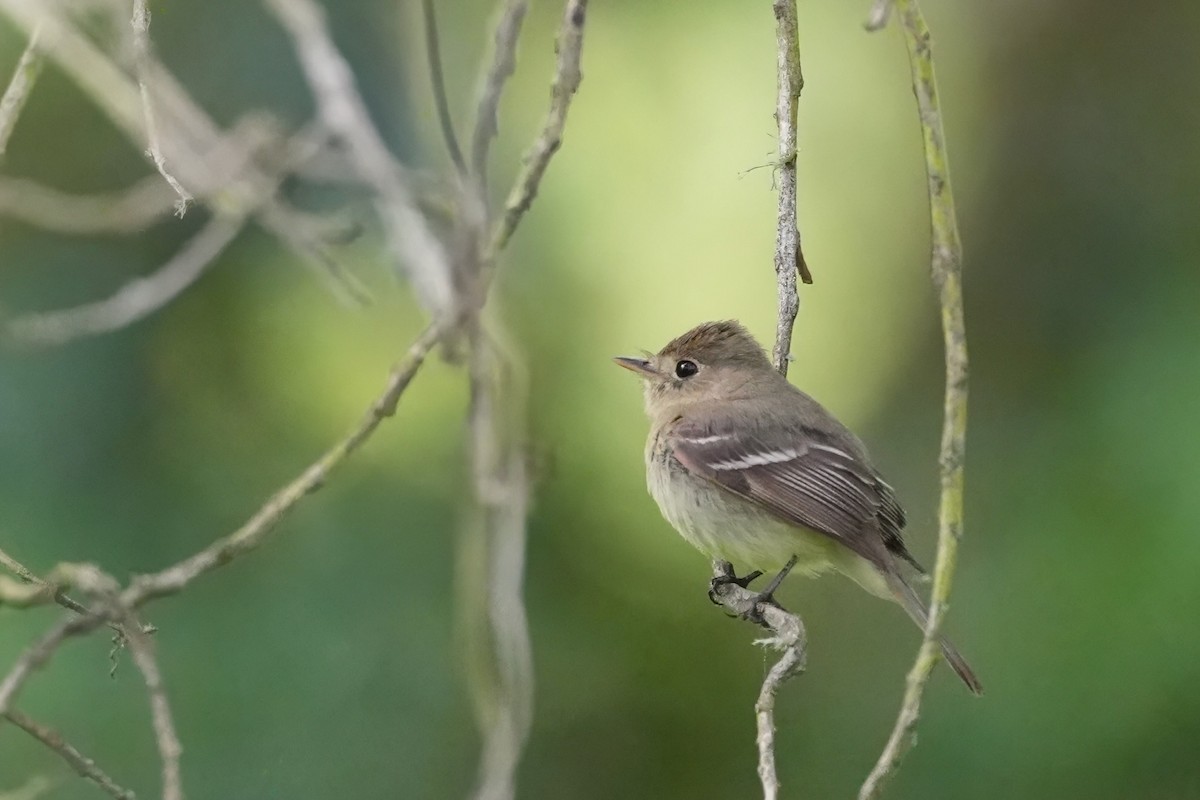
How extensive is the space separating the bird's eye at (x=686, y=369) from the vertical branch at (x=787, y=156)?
84cm

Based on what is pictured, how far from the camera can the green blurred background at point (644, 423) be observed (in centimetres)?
480

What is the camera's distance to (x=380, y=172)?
8.41ft

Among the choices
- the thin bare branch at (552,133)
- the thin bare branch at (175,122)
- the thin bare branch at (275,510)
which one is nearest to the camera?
the thin bare branch at (275,510)

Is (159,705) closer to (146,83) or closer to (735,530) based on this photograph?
(146,83)

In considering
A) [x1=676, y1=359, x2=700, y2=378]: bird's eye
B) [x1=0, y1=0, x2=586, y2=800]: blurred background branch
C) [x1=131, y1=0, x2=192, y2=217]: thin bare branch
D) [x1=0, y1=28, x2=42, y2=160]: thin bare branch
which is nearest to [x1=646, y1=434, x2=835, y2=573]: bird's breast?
[x1=676, y1=359, x2=700, y2=378]: bird's eye

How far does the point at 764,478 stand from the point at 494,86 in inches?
90.5

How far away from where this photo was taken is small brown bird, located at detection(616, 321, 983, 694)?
4238mm

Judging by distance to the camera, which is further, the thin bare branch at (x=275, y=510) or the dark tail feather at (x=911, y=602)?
the dark tail feather at (x=911, y=602)

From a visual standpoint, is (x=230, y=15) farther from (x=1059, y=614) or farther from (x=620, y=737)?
(x=1059, y=614)

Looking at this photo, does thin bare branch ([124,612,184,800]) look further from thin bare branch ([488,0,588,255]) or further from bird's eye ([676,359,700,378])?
bird's eye ([676,359,700,378])

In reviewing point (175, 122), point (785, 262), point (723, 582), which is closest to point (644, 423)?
point (723, 582)

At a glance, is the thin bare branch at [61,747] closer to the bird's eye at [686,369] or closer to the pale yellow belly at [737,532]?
the pale yellow belly at [737,532]

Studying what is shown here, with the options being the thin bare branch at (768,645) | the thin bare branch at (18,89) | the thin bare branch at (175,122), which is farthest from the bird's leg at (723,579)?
the thin bare branch at (18,89)

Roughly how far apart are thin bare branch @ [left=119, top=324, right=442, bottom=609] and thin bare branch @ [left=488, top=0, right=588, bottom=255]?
0.23m
